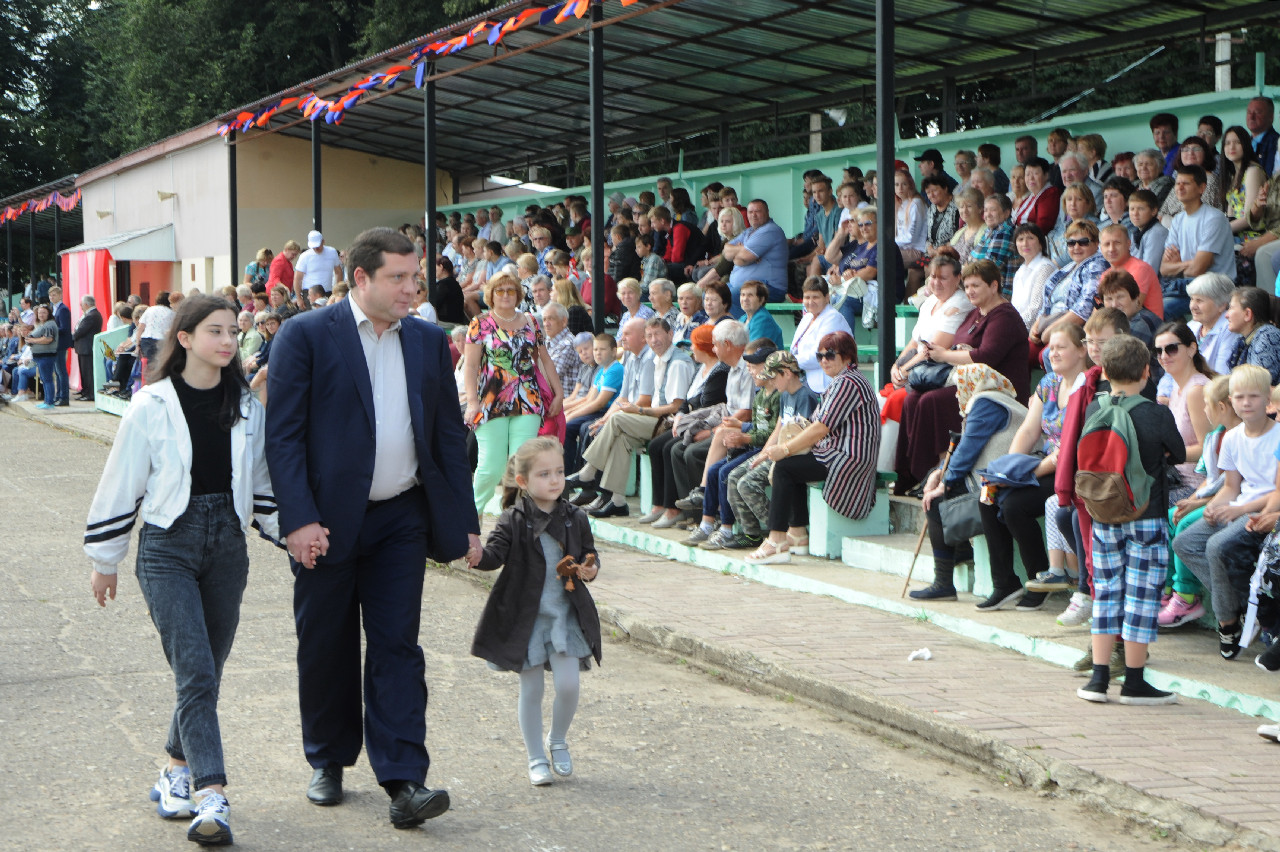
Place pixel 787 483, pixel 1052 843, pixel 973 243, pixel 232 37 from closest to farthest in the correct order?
pixel 1052 843
pixel 787 483
pixel 973 243
pixel 232 37

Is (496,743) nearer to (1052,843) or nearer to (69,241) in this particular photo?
(1052,843)

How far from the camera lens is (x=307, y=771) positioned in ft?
17.6

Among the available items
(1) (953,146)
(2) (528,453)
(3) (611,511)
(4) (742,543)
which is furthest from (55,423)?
(2) (528,453)

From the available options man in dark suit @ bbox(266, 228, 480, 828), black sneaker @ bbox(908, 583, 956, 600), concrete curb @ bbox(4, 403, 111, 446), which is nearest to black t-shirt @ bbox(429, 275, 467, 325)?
concrete curb @ bbox(4, 403, 111, 446)

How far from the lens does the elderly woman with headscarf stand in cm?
821

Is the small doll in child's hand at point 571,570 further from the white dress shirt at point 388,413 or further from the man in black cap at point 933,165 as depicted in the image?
the man in black cap at point 933,165

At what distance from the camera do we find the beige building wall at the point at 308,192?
2791 centimetres

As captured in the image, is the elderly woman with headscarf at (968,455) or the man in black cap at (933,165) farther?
the man in black cap at (933,165)

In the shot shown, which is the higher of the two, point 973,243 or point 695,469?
point 973,243

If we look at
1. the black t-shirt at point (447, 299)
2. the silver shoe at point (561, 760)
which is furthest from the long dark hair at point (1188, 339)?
the black t-shirt at point (447, 299)

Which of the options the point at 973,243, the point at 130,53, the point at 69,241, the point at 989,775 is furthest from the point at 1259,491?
the point at 69,241

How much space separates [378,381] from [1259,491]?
432cm

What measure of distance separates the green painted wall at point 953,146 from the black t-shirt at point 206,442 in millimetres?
9998

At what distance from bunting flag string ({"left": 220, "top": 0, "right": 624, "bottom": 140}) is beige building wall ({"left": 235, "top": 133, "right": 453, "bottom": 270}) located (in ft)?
6.37
